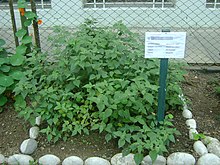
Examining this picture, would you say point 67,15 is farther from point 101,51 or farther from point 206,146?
point 206,146

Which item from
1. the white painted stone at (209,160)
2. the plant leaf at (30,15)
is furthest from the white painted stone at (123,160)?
the plant leaf at (30,15)

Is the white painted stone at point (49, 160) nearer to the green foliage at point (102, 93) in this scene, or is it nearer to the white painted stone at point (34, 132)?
the green foliage at point (102, 93)

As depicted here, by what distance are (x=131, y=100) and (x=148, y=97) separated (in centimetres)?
14

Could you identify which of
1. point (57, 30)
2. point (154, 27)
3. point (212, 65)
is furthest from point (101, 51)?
point (154, 27)

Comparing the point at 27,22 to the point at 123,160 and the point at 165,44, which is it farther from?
the point at 123,160

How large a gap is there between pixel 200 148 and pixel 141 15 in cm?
390

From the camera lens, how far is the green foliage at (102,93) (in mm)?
2734

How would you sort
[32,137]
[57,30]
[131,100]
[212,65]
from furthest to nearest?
[212,65] → [57,30] → [32,137] → [131,100]

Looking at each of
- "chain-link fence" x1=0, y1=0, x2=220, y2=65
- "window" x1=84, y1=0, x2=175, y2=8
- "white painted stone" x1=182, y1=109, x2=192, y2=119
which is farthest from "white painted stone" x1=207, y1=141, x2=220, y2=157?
"window" x1=84, y1=0, x2=175, y2=8

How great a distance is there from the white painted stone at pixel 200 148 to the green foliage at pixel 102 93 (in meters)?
0.22

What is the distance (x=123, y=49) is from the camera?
3.28 m

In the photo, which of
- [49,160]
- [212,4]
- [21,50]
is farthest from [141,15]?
[49,160]

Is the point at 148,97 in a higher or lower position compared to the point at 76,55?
lower

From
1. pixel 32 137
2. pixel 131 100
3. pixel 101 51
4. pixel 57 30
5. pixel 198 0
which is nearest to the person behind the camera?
pixel 131 100
